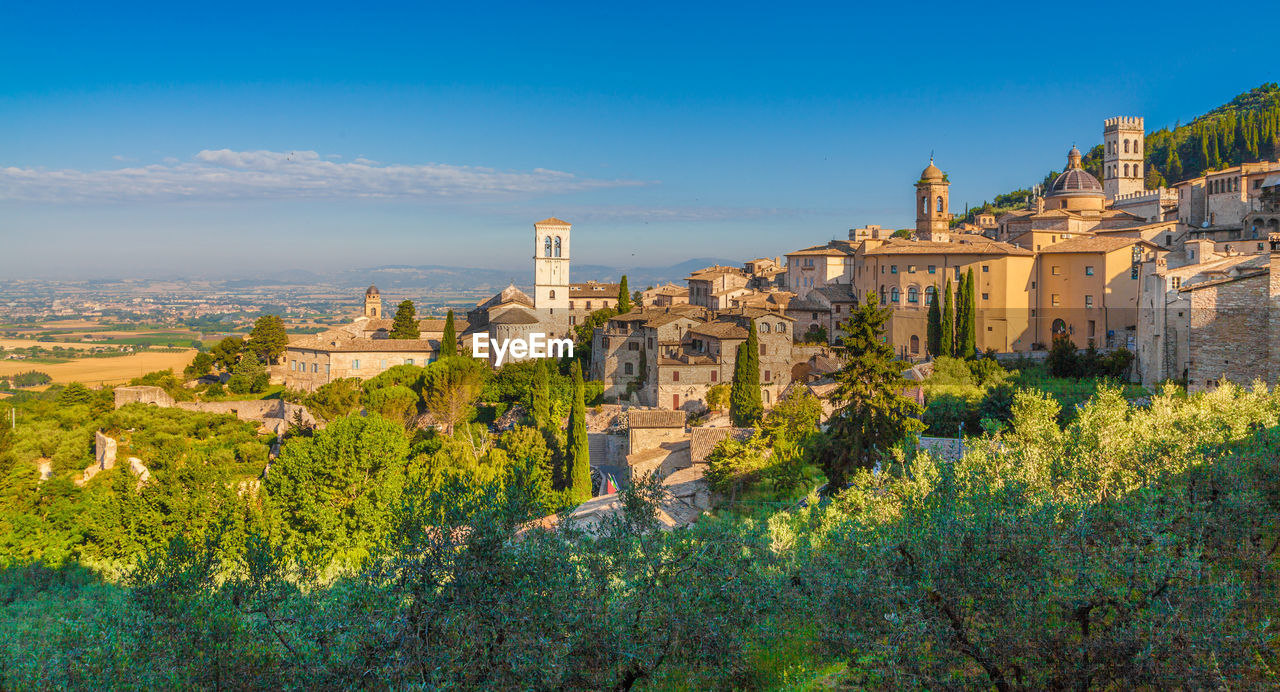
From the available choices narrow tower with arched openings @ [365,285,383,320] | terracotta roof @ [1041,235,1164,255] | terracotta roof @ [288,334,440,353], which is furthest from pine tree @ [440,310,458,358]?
terracotta roof @ [1041,235,1164,255]

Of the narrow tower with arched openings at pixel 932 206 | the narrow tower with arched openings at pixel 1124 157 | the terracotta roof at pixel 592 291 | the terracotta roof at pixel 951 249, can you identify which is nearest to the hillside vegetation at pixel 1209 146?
the narrow tower with arched openings at pixel 1124 157

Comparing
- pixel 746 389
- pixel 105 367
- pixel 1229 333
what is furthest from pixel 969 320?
pixel 105 367

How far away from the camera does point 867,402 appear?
936 inches

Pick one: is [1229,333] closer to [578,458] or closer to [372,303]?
[578,458]

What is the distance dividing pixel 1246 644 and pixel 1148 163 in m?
99.1

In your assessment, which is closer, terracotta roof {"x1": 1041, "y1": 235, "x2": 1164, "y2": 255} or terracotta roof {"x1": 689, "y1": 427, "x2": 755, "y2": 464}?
terracotta roof {"x1": 689, "y1": 427, "x2": 755, "y2": 464}

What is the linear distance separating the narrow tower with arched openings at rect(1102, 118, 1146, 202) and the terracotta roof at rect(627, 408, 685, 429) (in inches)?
2552

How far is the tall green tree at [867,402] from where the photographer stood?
2372cm

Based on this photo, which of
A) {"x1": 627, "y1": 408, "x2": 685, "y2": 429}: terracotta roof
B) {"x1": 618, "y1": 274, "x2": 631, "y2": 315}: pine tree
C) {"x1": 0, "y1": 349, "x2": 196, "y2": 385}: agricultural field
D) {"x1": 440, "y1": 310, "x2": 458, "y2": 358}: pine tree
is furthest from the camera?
{"x1": 0, "y1": 349, "x2": 196, "y2": 385}: agricultural field

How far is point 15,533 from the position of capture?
2594cm

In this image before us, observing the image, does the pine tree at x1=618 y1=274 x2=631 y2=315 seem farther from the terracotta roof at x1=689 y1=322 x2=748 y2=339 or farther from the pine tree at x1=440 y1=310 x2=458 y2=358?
the pine tree at x1=440 y1=310 x2=458 y2=358

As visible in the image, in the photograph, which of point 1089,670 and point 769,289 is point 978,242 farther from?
point 1089,670

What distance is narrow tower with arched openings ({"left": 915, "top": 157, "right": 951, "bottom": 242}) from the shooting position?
56.8 metres

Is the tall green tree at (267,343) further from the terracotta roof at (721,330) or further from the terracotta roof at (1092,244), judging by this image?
the terracotta roof at (1092,244)
